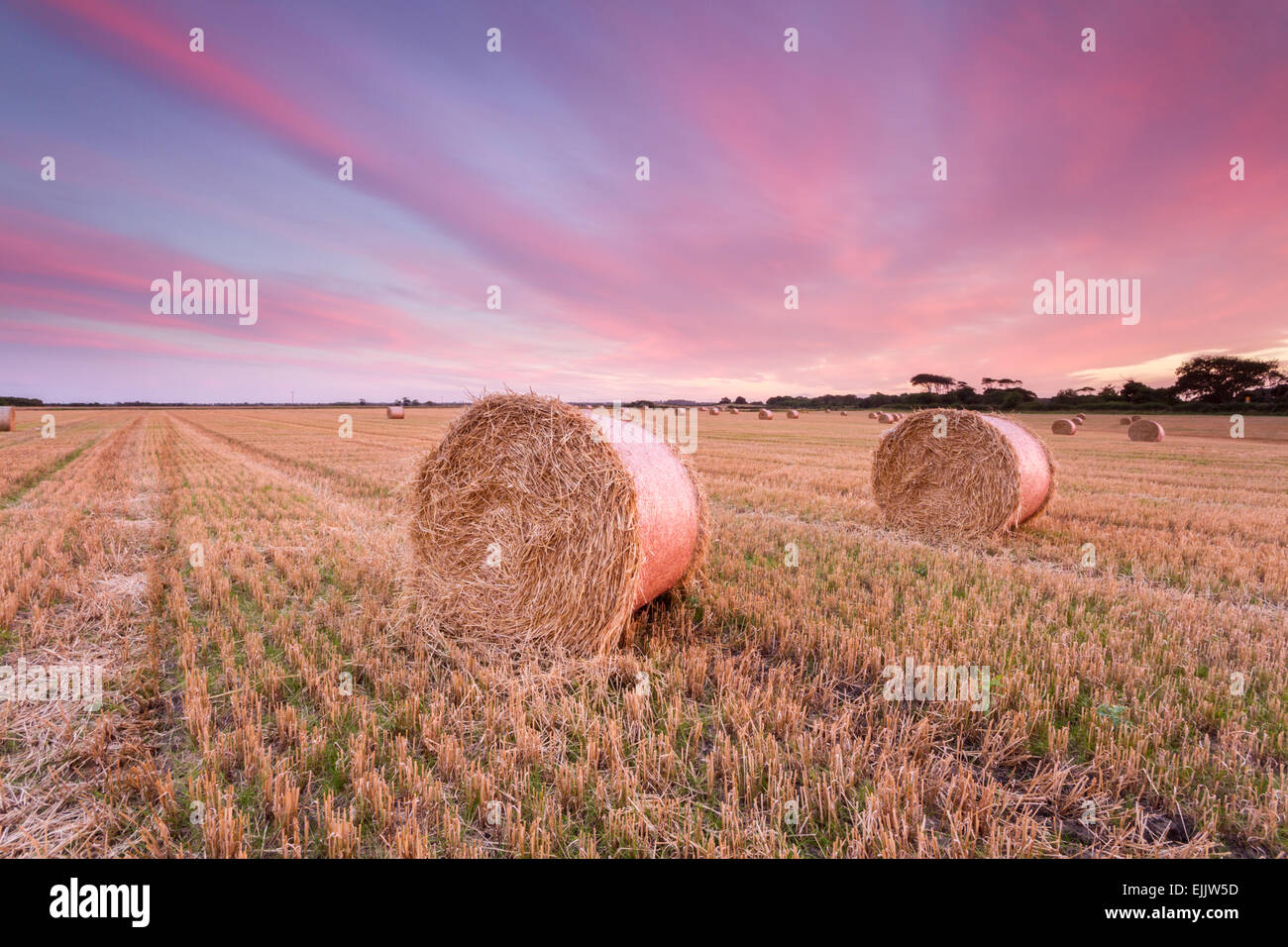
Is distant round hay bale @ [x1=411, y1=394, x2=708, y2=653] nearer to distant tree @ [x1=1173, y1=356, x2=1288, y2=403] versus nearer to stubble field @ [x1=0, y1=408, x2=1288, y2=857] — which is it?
stubble field @ [x1=0, y1=408, x2=1288, y2=857]

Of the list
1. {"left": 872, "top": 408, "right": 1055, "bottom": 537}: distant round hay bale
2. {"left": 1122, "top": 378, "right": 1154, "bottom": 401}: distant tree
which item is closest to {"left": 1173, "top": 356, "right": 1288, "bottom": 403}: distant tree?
{"left": 1122, "top": 378, "right": 1154, "bottom": 401}: distant tree

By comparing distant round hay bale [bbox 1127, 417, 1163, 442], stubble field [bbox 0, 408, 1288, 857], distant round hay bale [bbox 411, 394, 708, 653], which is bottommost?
stubble field [bbox 0, 408, 1288, 857]

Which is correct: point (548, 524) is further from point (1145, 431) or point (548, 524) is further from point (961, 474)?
point (1145, 431)

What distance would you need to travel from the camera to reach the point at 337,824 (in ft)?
7.84

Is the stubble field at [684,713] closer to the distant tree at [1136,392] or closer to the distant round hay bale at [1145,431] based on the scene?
the distant round hay bale at [1145,431]

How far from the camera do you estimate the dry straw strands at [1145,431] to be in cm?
2717

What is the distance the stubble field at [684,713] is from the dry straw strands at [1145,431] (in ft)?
82.1

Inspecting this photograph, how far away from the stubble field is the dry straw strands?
985 inches

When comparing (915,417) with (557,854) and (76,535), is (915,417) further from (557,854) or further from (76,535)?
(76,535)

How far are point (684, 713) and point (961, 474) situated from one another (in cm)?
723

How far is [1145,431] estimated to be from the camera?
27.5 meters

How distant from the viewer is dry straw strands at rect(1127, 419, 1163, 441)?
27.2 m
